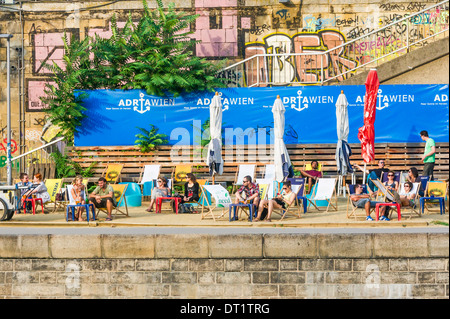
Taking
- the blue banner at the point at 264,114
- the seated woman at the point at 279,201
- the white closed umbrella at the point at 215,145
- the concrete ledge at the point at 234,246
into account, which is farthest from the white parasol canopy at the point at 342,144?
the concrete ledge at the point at 234,246

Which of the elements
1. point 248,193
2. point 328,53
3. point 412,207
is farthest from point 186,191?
point 328,53

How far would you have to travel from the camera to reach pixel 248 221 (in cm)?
1672

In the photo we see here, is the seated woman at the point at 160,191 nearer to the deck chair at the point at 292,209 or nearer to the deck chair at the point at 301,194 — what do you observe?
the deck chair at the point at 292,209

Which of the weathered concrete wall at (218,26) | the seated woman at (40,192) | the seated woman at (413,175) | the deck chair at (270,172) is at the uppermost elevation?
the weathered concrete wall at (218,26)

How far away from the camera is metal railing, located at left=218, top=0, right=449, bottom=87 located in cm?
2633

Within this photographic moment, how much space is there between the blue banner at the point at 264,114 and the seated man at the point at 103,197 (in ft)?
22.3

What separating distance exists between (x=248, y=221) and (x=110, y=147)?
341 inches

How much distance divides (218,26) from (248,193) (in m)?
12.2

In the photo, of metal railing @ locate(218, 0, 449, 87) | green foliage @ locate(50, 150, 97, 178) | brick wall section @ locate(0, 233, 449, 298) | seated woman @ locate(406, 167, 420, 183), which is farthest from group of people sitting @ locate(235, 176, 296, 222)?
metal railing @ locate(218, 0, 449, 87)

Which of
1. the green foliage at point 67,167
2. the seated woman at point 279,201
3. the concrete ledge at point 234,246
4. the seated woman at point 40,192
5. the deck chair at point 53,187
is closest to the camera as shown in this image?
the concrete ledge at point 234,246

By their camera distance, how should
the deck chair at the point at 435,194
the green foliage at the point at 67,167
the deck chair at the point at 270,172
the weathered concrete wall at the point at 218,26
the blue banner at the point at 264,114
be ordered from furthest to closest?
the weathered concrete wall at the point at 218,26 → the blue banner at the point at 264,114 → the green foliage at the point at 67,167 → the deck chair at the point at 270,172 → the deck chair at the point at 435,194

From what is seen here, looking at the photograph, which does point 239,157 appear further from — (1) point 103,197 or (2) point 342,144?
(1) point 103,197

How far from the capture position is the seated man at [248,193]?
1683cm

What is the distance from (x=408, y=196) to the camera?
56.5 ft
